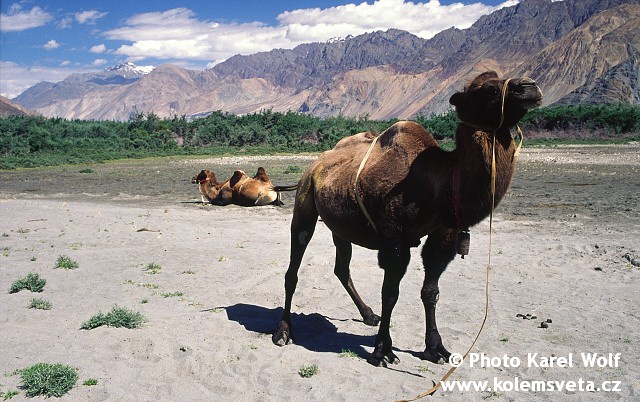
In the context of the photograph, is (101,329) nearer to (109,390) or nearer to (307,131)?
(109,390)

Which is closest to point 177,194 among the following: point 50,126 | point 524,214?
point 524,214

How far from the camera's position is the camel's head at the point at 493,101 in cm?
471

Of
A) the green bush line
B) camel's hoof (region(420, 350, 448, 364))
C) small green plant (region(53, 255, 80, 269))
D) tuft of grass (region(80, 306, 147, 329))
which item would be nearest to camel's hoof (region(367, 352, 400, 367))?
camel's hoof (region(420, 350, 448, 364))

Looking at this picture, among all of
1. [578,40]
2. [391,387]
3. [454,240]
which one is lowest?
[391,387]

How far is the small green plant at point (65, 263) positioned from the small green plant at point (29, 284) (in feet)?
4.32

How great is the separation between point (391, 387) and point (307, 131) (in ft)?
215

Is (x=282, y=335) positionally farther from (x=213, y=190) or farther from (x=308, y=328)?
(x=213, y=190)

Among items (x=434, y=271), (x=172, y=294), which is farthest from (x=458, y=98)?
(x=172, y=294)

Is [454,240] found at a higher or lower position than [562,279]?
higher

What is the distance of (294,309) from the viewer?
792cm

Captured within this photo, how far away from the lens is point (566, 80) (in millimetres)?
132000

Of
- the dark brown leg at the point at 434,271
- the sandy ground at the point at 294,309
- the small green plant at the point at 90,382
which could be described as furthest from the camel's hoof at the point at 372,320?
→ the small green plant at the point at 90,382

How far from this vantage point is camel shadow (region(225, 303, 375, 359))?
650 cm

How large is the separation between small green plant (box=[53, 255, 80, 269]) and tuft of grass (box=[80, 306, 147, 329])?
326cm
